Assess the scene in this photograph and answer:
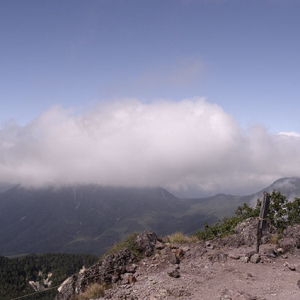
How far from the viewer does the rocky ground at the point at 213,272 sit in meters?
15.2

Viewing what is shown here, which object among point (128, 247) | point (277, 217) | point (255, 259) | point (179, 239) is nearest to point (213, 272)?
point (255, 259)

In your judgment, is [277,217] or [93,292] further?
[277,217]

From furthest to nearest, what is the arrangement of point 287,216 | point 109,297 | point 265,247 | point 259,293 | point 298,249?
point 287,216, point 265,247, point 298,249, point 109,297, point 259,293

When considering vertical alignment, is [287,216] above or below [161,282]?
above

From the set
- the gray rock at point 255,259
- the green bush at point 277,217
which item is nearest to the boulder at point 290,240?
the green bush at point 277,217

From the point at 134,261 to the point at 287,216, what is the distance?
1916 centimetres

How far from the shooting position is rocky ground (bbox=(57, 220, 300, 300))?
15.2 metres

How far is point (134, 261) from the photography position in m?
21.4

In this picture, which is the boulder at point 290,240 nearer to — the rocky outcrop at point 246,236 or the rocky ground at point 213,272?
the rocky ground at point 213,272

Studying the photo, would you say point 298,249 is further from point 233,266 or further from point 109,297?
point 109,297

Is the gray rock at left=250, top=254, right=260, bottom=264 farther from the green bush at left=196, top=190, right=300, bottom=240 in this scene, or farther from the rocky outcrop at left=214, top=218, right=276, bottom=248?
the green bush at left=196, top=190, right=300, bottom=240

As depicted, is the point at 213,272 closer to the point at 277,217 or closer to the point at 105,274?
the point at 105,274

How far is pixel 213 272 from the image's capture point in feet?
59.7

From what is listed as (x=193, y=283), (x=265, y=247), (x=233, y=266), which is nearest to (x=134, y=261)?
(x=193, y=283)
